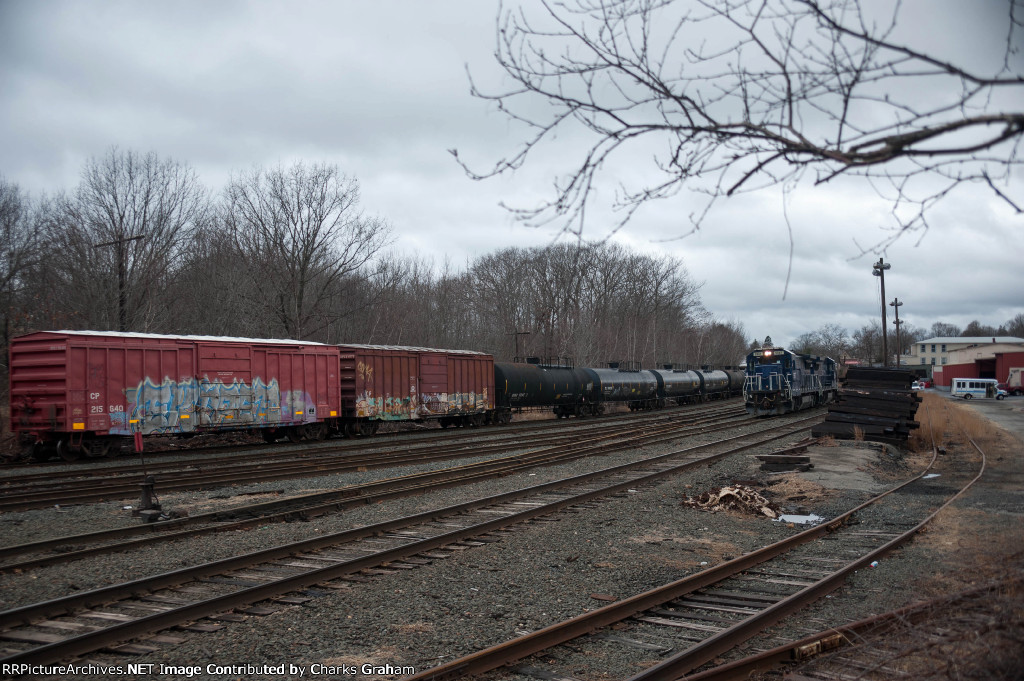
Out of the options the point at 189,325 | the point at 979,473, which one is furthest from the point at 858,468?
the point at 189,325

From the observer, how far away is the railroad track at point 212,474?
12.0 meters

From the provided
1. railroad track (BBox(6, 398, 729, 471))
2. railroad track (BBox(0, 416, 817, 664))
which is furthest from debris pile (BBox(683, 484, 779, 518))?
railroad track (BBox(6, 398, 729, 471))

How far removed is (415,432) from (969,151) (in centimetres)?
2576

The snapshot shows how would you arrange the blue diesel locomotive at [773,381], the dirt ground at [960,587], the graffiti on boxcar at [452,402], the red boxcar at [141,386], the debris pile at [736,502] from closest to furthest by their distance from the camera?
1. the dirt ground at [960,587]
2. the debris pile at [736,502]
3. the red boxcar at [141,386]
4. the graffiti on boxcar at [452,402]
5. the blue diesel locomotive at [773,381]

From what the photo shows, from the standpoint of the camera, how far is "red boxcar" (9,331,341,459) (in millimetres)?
17297

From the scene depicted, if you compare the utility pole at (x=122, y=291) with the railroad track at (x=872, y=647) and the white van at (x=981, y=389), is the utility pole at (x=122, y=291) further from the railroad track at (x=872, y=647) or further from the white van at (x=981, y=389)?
the white van at (x=981, y=389)

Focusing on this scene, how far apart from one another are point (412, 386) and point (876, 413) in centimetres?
1660

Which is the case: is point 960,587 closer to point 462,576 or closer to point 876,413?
point 462,576

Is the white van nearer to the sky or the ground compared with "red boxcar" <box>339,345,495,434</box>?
nearer to the ground

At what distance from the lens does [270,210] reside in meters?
38.2

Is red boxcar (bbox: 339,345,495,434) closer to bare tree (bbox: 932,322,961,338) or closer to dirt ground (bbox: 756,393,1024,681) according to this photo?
dirt ground (bbox: 756,393,1024,681)

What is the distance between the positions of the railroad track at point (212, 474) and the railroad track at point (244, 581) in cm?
589

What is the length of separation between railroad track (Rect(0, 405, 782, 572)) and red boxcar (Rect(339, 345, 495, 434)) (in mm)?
9139

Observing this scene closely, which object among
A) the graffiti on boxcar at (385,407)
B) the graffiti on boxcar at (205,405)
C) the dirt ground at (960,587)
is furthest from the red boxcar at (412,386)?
the dirt ground at (960,587)
